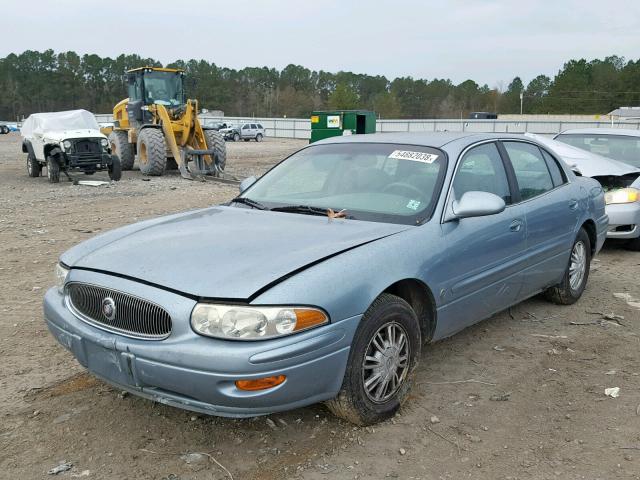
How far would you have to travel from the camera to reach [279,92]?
350 ft

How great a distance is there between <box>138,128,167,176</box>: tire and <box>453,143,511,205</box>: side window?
13162 mm

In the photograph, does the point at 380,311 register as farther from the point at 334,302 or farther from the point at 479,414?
the point at 479,414

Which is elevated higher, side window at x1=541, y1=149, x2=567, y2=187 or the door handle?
side window at x1=541, y1=149, x2=567, y2=187

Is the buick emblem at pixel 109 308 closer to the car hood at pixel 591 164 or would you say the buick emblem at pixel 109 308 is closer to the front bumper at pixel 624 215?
the car hood at pixel 591 164

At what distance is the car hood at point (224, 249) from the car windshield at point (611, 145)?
22.3 ft

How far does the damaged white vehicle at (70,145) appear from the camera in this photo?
1519 cm

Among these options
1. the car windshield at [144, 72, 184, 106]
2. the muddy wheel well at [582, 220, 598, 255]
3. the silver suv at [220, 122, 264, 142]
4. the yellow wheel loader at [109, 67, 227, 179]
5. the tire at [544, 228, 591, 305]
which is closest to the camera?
the tire at [544, 228, 591, 305]

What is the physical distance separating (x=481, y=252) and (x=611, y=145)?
6.35m

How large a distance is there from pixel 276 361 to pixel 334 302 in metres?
0.41

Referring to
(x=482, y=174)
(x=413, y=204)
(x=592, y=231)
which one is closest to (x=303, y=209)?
(x=413, y=204)

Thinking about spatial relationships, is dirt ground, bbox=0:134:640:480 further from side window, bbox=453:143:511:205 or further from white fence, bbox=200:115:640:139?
white fence, bbox=200:115:640:139

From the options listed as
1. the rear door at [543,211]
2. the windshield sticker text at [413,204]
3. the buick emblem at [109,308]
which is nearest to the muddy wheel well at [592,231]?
the rear door at [543,211]

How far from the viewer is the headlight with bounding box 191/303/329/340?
105 inches

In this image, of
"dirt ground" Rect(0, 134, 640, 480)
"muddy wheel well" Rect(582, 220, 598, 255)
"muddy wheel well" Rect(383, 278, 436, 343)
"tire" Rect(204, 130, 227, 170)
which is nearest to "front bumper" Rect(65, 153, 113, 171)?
"tire" Rect(204, 130, 227, 170)
